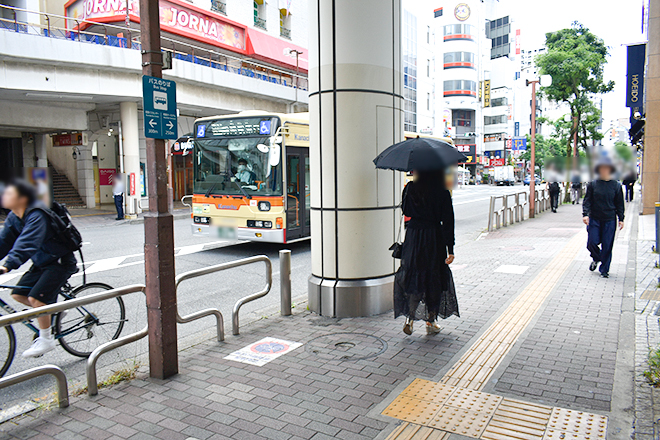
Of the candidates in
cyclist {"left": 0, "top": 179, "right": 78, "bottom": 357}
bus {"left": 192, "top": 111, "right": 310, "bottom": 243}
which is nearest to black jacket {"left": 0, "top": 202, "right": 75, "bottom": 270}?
cyclist {"left": 0, "top": 179, "right": 78, "bottom": 357}

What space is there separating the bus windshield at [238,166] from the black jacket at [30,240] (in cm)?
625

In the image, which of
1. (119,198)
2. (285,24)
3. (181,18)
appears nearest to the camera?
(119,198)

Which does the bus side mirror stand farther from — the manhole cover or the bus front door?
the manhole cover

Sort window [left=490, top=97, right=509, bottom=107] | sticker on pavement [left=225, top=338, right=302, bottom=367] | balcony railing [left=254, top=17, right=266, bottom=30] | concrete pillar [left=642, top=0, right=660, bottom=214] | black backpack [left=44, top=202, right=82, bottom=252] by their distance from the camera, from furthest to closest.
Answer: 1. window [left=490, top=97, right=509, bottom=107]
2. balcony railing [left=254, top=17, right=266, bottom=30]
3. concrete pillar [left=642, top=0, right=660, bottom=214]
4. sticker on pavement [left=225, top=338, right=302, bottom=367]
5. black backpack [left=44, top=202, right=82, bottom=252]

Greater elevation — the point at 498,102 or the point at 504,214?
the point at 498,102

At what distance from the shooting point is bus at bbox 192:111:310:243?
34.6 ft

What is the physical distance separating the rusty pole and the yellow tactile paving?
75.6 inches

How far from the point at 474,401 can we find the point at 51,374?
317cm

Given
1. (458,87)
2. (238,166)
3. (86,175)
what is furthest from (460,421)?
(458,87)

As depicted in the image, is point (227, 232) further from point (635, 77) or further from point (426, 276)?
point (635, 77)

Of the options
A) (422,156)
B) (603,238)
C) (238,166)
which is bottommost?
(603,238)

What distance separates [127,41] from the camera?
20.7 metres

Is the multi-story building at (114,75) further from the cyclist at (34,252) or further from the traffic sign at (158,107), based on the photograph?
the traffic sign at (158,107)

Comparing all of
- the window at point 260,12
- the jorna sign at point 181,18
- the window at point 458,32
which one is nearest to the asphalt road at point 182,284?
the jorna sign at point 181,18
